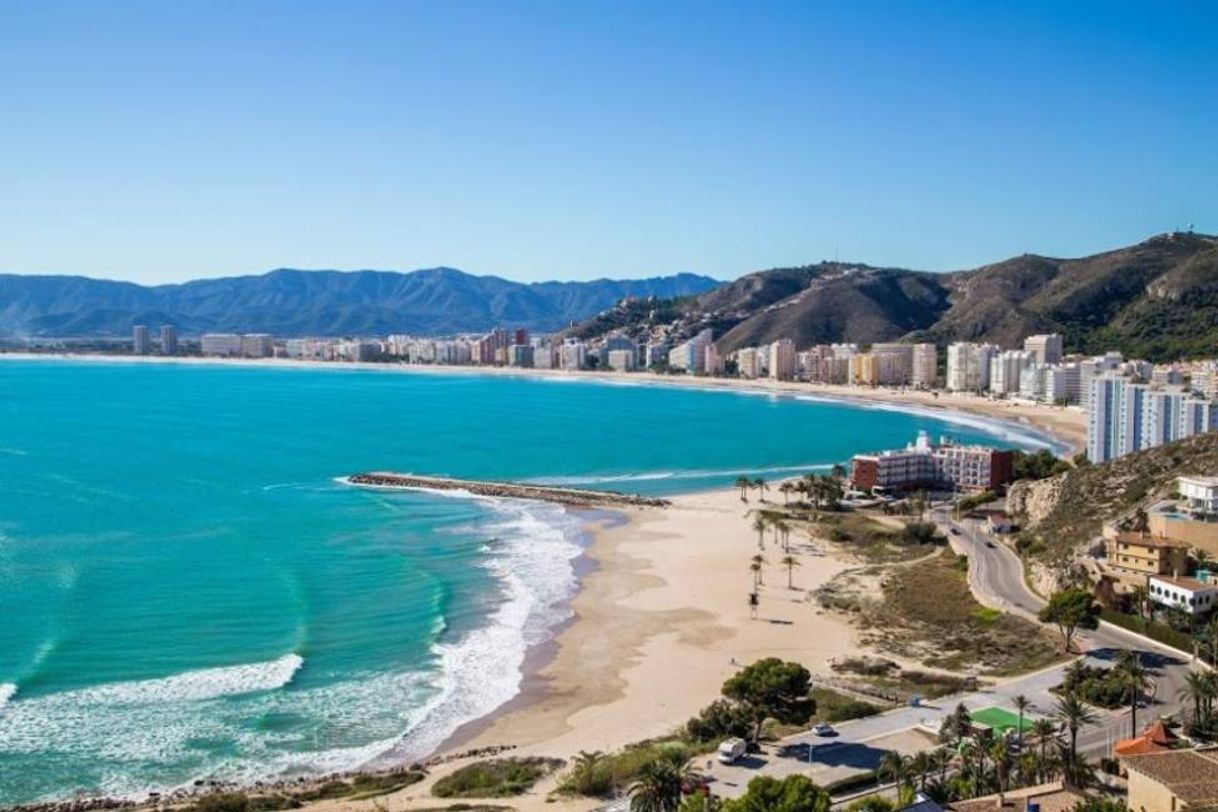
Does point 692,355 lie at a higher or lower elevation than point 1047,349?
lower

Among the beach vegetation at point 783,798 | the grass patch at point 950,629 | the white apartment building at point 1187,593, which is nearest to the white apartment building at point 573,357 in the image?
the grass patch at point 950,629

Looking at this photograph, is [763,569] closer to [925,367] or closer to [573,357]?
[925,367]

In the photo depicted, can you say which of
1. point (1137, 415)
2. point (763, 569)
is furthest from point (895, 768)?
point (1137, 415)

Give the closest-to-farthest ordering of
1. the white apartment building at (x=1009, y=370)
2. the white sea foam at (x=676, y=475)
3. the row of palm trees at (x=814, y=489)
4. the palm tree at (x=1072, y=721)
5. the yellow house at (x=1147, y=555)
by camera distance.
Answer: the palm tree at (x=1072, y=721), the yellow house at (x=1147, y=555), the row of palm trees at (x=814, y=489), the white sea foam at (x=676, y=475), the white apartment building at (x=1009, y=370)

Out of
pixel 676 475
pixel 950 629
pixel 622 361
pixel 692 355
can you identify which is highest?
pixel 692 355

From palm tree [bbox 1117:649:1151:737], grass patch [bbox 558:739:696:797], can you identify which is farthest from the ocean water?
palm tree [bbox 1117:649:1151:737]

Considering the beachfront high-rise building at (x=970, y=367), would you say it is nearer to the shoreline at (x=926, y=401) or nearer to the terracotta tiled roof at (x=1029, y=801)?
the shoreline at (x=926, y=401)
